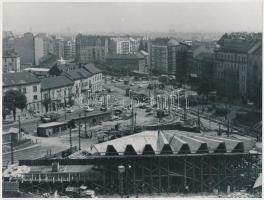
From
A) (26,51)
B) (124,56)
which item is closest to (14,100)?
(26,51)

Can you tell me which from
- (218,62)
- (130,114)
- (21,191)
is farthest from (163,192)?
(218,62)

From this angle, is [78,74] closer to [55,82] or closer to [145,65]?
[55,82]

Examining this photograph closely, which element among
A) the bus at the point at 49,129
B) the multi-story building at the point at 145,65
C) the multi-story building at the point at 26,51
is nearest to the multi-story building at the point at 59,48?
the multi-story building at the point at 26,51

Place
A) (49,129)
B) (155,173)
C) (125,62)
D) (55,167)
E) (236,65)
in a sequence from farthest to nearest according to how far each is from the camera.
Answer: (125,62), (236,65), (49,129), (55,167), (155,173)

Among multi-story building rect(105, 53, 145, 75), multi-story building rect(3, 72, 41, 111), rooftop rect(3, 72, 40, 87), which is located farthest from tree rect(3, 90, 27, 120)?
multi-story building rect(105, 53, 145, 75)

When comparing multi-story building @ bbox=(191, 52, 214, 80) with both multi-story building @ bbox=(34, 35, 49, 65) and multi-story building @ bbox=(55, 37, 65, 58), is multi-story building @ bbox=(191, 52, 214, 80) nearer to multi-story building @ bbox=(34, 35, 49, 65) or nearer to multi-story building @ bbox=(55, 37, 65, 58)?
multi-story building @ bbox=(34, 35, 49, 65)
